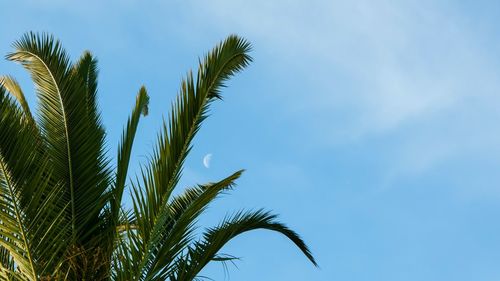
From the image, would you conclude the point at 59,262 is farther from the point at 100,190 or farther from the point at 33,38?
the point at 33,38

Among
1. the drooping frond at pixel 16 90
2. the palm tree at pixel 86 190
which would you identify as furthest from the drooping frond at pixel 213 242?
the drooping frond at pixel 16 90

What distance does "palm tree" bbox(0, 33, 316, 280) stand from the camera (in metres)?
8.11

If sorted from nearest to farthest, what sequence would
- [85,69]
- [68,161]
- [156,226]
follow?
[156,226], [68,161], [85,69]

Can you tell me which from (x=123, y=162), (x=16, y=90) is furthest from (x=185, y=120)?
(x=16, y=90)

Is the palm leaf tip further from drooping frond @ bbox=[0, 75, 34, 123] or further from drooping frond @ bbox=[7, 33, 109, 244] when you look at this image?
drooping frond @ bbox=[0, 75, 34, 123]

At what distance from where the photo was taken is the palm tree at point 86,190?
26.6ft

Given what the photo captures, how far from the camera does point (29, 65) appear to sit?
9.44 m

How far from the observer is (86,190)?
353 inches

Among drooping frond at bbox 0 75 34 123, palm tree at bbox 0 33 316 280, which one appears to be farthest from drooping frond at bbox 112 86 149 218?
drooping frond at bbox 0 75 34 123

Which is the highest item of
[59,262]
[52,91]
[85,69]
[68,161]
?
[85,69]

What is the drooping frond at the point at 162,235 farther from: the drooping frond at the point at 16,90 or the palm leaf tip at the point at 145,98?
the drooping frond at the point at 16,90

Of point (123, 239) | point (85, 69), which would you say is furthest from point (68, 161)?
point (85, 69)

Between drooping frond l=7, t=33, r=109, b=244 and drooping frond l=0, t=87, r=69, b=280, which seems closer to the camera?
drooping frond l=0, t=87, r=69, b=280

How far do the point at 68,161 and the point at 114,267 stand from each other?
1487 mm
